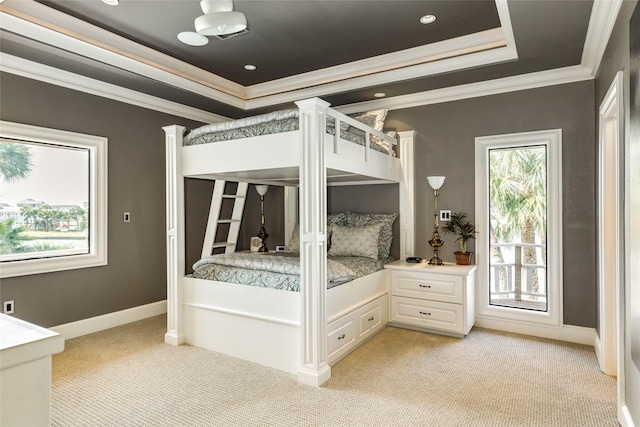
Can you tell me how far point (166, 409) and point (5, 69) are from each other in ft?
9.99

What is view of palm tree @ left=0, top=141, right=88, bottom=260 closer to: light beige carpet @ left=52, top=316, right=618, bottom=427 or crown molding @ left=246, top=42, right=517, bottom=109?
light beige carpet @ left=52, top=316, right=618, bottom=427

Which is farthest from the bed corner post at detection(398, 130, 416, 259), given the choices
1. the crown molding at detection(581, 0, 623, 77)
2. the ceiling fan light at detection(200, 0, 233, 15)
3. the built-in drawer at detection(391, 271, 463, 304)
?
the ceiling fan light at detection(200, 0, 233, 15)

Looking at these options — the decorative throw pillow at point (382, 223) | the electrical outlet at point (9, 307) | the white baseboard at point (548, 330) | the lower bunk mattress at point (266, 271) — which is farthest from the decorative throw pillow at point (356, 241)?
the electrical outlet at point (9, 307)

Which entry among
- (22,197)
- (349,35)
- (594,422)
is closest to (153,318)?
(22,197)

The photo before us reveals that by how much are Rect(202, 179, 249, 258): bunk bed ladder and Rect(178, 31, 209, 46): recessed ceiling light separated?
133cm

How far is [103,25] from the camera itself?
3.07m

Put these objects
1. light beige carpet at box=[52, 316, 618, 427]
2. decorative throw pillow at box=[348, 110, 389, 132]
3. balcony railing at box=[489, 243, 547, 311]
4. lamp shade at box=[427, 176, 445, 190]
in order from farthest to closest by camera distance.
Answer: decorative throw pillow at box=[348, 110, 389, 132] < lamp shade at box=[427, 176, 445, 190] < balcony railing at box=[489, 243, 547, 311] < light beige carpet at box=[52, 316, 618, 427]

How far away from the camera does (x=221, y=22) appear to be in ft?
7.73

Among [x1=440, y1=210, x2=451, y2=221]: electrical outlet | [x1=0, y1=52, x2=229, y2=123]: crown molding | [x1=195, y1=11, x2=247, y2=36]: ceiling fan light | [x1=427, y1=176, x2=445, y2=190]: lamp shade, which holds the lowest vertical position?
[x1=440, y1=210, x2=451, y2=221]: electrical outlet

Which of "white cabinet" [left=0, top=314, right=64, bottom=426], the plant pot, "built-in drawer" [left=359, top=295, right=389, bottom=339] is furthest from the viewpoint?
the plant pot

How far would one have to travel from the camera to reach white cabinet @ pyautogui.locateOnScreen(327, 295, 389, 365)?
2.90 m

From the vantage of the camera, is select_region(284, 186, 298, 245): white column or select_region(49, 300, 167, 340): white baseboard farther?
select_region(284, 186, 298, 245): white column

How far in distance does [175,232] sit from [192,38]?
1.69 m

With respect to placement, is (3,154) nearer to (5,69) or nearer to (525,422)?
(5,69)
